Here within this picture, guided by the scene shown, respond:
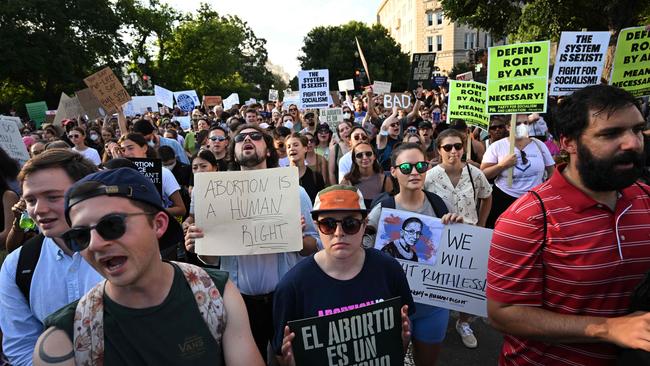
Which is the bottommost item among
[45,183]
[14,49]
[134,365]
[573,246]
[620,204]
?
[134,365]

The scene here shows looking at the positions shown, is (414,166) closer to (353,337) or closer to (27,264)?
(353,337)

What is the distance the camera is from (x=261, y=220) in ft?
9.20

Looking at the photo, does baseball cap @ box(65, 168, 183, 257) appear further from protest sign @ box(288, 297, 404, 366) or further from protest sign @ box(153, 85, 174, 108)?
protest sign @ box(153, 85, 174, 108)

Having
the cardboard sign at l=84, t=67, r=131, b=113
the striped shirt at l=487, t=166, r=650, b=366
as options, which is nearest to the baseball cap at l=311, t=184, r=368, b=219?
the striped shirt at l=487, t=166, r=650, b=366

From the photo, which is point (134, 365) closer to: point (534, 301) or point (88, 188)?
point (88, 188)

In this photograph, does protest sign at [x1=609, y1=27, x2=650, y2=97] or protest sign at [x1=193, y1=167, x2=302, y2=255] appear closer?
protest sign at [x1=193, y1=167, x2=302, y2=255]

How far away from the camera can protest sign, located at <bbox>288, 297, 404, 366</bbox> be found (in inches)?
76.1

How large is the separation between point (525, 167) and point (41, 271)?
4.72 metres

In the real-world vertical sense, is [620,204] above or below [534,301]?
→ above

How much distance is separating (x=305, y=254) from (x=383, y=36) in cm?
5736

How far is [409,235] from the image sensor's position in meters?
3.04

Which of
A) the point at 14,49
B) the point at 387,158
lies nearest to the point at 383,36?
the point at 14,49

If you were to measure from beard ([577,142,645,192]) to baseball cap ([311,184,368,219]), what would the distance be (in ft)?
3.50

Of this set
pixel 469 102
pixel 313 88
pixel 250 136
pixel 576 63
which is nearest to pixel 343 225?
pixel 250 136
